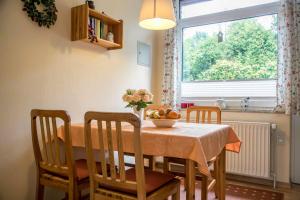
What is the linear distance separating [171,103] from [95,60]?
4.24ft

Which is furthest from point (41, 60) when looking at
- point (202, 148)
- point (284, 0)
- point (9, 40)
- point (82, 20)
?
point (284, 0)

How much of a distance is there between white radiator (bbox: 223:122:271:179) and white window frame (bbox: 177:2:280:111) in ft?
0.95

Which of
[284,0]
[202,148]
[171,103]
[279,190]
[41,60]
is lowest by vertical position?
[279,190]

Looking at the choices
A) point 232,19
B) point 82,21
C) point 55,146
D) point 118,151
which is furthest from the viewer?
point 232,19

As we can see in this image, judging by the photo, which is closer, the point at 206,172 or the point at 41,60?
the point at 206,172

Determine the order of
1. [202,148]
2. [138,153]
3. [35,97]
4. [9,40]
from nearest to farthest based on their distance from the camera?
1. [138,153]
2. [202,148]
3. [9,40]
4. [35,97]

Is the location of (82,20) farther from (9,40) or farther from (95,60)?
(9,40)

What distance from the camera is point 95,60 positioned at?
257 centimetres

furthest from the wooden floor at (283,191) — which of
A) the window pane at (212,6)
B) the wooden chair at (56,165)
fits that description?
the window pane at (212,6)

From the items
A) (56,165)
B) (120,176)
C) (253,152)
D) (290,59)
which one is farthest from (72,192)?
(290,59)

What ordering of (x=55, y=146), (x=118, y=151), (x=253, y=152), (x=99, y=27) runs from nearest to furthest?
(x=118, y=151) → (x=55, y=146) → (x=99, y=27) → (x=253, y=152)

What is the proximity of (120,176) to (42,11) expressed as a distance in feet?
4.97

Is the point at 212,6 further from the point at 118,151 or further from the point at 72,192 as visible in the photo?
the point at 72,192

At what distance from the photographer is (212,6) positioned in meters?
3.32
